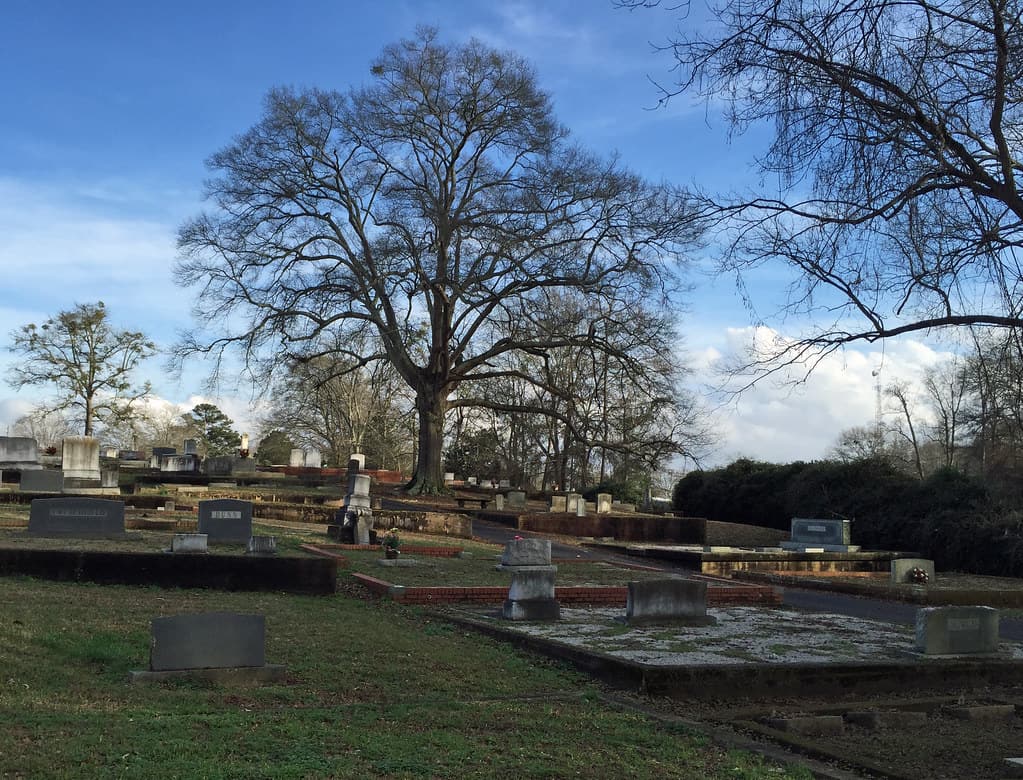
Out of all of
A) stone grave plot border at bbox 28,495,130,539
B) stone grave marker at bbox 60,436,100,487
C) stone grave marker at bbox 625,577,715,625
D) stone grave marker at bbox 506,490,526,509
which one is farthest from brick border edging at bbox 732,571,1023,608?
stone grave marker at bbox 60,436,100,487

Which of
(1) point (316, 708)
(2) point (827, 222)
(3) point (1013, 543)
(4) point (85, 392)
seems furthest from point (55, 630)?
(4) point (85, 392)

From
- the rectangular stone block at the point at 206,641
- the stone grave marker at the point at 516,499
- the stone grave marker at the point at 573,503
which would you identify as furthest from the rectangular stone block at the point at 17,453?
the rectangular stone block at the point at 206,641

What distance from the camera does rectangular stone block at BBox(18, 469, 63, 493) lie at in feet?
84.3

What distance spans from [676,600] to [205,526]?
9.50m

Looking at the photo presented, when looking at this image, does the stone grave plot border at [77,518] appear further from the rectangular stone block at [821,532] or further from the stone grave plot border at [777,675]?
the rectangular stone block at [821,532]

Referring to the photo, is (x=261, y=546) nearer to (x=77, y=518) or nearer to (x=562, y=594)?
(x=77, y=518)

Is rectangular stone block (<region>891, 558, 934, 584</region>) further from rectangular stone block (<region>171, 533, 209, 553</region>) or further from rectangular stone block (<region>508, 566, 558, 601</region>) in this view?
→ rectangular stone block (<region>171, 533, 209, 553</region>)

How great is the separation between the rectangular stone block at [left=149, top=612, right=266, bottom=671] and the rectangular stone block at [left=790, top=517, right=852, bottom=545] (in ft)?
71.6

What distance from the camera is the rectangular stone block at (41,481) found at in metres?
25.7

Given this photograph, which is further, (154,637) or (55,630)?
(55,630)

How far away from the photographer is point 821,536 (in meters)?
27.6

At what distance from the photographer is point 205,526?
59.9 ft

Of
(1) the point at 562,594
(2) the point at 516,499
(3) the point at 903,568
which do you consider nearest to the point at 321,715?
(1) the point at 562,594

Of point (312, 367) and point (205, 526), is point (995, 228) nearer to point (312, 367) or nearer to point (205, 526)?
point (205, 526)
